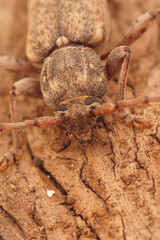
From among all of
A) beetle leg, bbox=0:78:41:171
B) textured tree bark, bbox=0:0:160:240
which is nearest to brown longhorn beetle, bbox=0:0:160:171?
beetle leg, bbox=0:78:41:171

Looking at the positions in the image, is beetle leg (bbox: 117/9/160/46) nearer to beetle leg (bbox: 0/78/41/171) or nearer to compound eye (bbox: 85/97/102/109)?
compound eye (bbox: 85/97/102/109)

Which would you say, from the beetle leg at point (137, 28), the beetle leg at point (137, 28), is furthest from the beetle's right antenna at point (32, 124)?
the beetle leg at point (137, 28)

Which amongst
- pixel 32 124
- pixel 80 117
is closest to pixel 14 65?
pixel 32 124

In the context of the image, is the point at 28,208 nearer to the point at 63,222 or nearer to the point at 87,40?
the point at 63,222

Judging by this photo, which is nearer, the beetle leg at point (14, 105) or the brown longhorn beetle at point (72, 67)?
the brown longhorn beetle at point (72, 67)

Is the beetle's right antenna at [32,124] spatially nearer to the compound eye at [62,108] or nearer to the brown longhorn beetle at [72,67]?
the brown longhorn beetle at [72,67]

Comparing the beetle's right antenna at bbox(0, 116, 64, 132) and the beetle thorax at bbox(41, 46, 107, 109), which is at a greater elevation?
the beetle thorax at bbox(41, 46, 107, 109)

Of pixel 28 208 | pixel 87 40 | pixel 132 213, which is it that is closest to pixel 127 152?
pixel 132 213
